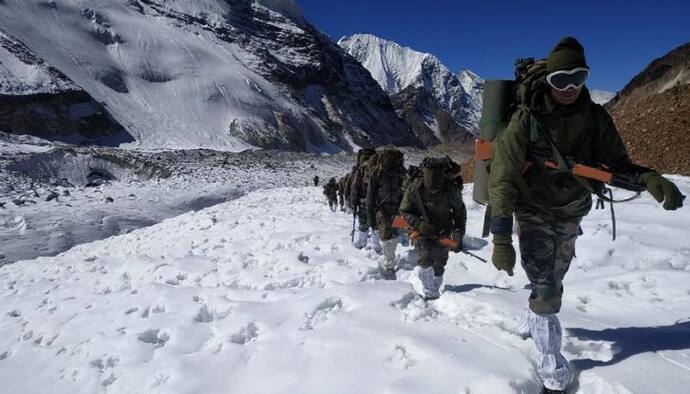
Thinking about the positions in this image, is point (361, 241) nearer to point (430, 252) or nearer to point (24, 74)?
point (430, 252)

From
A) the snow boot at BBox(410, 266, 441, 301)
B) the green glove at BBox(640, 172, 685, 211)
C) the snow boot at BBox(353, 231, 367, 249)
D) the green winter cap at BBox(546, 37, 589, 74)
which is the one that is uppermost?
the green winter cap at BBox(546, 37, 589, 74)

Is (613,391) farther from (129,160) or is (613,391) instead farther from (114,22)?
(114,22)

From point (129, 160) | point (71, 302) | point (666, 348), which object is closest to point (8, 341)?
point (71, 302)

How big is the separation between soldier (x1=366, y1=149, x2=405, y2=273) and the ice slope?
75cm

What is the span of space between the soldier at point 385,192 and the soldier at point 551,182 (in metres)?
4.39

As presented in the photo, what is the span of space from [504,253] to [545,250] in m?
0.45

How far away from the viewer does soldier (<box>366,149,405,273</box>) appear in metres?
7.92

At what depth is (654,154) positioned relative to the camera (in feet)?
40.5

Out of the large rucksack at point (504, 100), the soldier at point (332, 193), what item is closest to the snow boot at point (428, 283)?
the large rucksack at point (504, 100)

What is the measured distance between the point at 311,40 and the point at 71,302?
12156 cm

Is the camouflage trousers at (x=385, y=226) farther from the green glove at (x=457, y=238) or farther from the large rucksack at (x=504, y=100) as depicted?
the large rucksack at (x=504, y=100)

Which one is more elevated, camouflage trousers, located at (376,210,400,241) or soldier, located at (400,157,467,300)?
soldier, located at (400,157,467,300)

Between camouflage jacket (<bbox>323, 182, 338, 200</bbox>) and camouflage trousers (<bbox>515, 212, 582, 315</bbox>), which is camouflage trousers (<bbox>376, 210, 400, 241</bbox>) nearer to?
camouflage trousers (<bbox>515, 212, 582, 315</bbox>)

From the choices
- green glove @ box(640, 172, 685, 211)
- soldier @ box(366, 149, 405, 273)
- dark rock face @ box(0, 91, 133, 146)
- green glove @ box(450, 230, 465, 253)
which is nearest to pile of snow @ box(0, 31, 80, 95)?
dark rock face @ box(0, 91, 133, 146)
